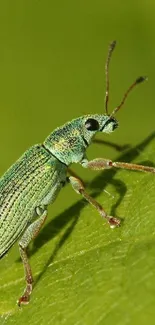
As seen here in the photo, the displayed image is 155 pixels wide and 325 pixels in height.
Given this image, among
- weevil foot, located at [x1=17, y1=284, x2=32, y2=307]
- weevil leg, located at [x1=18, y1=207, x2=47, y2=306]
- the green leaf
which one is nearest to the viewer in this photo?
the green leaf

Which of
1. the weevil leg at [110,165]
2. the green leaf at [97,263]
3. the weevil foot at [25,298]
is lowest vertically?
the weevil foot at [25,298]

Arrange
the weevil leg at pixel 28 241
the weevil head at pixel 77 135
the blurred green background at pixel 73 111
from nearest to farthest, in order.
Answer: the blurred green background at pixel 73 111 < the weevil leg at pixel 28 241 < the weevil head at pixel 77 135

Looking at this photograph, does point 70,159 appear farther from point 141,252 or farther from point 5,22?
point 141,252

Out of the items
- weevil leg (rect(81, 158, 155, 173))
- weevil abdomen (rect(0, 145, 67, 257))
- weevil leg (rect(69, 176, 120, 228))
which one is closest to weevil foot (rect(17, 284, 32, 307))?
weevil leg (rect(69, 176, 120, 228))

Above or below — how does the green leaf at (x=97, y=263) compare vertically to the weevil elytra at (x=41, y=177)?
below

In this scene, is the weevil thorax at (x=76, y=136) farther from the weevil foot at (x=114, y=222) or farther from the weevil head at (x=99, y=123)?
the weevil foot at (x=114, y=222)

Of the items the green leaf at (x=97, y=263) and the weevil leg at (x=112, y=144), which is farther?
the weevil leg at (x=112, y=144)

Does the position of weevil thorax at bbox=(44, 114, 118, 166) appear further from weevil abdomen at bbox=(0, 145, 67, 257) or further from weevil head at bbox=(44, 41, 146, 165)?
weevil abdomen at bbox=(0, 145, 67, 257)

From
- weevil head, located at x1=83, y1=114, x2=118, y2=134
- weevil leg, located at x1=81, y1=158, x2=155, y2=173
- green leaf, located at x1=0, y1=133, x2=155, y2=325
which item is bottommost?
green leaf, located at x1=0, y1=133, x2=155, y2=325

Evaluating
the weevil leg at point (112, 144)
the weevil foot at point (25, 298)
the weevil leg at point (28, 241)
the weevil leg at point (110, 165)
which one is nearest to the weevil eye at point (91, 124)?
the weevil leg at point (110, 165)

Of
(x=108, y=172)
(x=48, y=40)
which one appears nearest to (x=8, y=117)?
(x=48, y=40)
